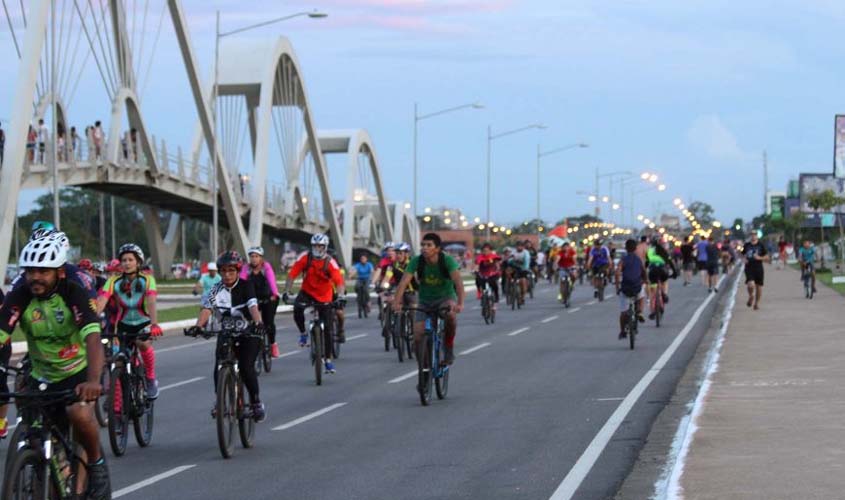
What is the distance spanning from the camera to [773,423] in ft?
43.0

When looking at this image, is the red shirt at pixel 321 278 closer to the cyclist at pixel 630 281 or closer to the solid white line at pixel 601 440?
the solid white line at pixel 601 440

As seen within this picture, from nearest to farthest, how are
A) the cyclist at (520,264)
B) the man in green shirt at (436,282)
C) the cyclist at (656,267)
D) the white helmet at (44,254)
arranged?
the white helmet at (44,254)
the man in green shirt at (436,282)
the cyclist at (656,267)
the cyclist at (520,264)

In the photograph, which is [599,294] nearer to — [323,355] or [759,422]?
[323,355]

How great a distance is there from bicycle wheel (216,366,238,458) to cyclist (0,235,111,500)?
4.07m

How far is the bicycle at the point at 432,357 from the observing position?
16.7 meters

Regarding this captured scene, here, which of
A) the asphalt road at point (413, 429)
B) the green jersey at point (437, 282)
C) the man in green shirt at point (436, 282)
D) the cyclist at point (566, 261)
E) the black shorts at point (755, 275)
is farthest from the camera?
the cyclist at point (566, 261)

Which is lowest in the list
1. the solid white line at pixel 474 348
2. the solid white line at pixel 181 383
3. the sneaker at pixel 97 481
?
the solid white line at pixel 181 383

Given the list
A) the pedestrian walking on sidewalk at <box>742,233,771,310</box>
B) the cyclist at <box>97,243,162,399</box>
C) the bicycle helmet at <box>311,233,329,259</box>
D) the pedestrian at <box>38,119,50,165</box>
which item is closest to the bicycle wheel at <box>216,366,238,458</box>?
the cyclist at <box>97,243,162,399</box>

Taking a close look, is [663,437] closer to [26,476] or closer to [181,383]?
[26,476]

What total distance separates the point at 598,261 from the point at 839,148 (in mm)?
13713

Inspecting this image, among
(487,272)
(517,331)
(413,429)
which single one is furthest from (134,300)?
(487,272)

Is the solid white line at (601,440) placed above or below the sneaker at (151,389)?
below

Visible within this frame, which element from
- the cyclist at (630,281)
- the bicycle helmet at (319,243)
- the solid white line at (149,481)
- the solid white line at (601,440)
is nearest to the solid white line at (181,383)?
the bicycle helmet at (319,243)

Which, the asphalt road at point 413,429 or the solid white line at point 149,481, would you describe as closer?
the solid white line at point 149,481
